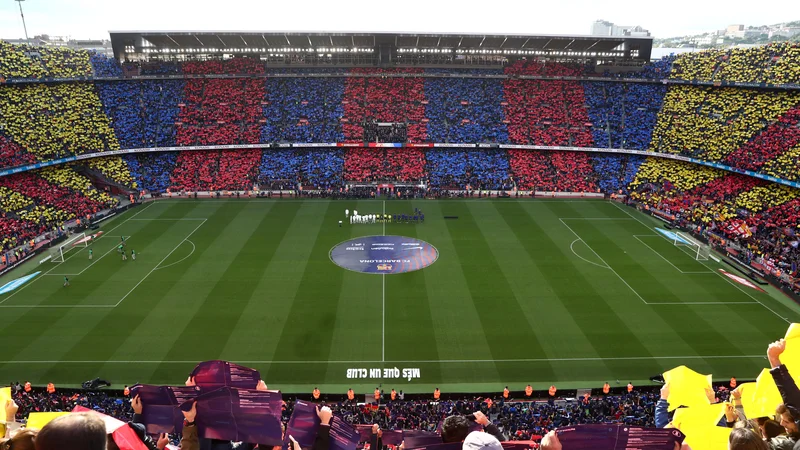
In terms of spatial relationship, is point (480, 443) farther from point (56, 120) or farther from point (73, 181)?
point (56, 120)

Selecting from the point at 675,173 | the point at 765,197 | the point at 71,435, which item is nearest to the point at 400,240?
the point at 675,173

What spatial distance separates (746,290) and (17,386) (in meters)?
44.8

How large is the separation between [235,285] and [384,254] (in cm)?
1225

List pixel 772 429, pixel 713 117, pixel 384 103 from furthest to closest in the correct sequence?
pixel 384 103 → pixel 713 117 → pixel 772 429

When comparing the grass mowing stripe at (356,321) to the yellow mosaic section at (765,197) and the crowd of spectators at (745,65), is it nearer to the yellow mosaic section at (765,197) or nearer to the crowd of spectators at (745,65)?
the yellow mosaic section at (765,197)

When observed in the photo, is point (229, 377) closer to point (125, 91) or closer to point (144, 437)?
point (144, 437)

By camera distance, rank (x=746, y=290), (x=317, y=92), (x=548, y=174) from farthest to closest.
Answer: (x=317, y=92), (x=548, y=174), (x=746, y=290)

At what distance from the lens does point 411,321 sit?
30594 millimetres

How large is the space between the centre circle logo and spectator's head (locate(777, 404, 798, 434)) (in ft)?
104

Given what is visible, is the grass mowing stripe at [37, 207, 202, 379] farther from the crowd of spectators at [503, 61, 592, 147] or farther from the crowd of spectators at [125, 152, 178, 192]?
the crowd of spectators at [503, 61, 592, 147]

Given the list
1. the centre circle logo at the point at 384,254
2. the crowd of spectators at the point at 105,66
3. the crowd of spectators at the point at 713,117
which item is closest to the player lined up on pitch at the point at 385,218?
the centre circle logo at the point at 384,254

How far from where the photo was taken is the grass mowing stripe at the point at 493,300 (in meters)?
27.7

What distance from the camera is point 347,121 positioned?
66312 mm

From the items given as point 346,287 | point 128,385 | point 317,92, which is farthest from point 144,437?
point 317,92
